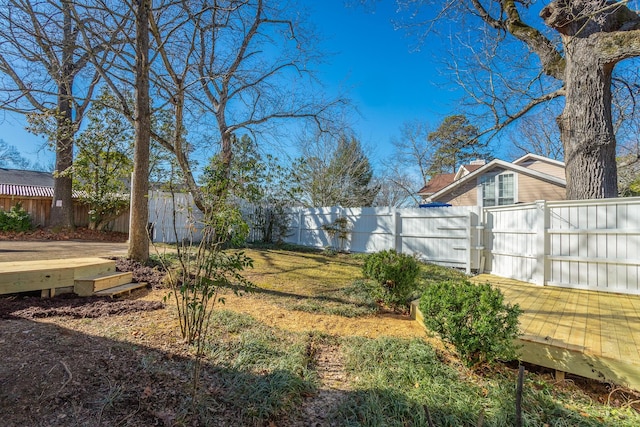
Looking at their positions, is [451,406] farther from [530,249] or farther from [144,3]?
[144,3]

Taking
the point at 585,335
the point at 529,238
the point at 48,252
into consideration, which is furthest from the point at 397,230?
the point at 48,252

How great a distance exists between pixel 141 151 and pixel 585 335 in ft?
24.3

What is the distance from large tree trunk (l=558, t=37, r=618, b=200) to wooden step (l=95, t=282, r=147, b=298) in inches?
324

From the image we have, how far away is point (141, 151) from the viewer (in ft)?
19.5

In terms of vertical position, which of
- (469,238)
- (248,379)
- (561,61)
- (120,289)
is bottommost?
(248,379)

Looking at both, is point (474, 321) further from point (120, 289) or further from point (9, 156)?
point (9, 156)

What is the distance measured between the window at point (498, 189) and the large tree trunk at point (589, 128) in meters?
8.24

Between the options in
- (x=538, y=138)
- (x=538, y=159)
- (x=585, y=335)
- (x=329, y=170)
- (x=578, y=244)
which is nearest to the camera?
(x=585, y=335)

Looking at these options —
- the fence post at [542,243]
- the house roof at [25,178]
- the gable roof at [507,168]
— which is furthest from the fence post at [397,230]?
the house roof at [25,178]

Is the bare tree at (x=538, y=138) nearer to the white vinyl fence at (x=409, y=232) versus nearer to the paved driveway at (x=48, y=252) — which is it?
the white vinyl fence at (x=409, y=232)

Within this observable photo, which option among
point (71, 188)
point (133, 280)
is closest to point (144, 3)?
point (133, 280)

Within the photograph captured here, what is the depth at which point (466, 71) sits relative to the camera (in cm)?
806

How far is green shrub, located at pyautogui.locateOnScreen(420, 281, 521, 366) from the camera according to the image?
2.45 metres

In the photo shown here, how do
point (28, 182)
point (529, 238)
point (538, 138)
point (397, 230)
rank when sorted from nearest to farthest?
1. point (529, 238)
2. point (397, 230)
3. point (538, 138)
4. point (28, 182)
